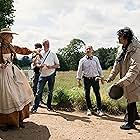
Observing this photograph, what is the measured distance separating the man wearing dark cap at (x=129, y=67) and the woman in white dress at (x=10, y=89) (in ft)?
6.14

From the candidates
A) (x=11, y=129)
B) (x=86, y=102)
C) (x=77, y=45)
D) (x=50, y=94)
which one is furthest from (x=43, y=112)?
(x=77, y=45)

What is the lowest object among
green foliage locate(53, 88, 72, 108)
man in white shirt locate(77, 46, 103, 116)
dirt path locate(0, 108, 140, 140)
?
dirt path locate(0, 108, 140, 140)

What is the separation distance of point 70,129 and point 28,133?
0.97m

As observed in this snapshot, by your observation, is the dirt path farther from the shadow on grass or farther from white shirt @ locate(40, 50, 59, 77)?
white shirt @ locate(40, 50, 59, 77)

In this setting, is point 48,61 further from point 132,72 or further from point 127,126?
point 132,72

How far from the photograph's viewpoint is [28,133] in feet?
23.2

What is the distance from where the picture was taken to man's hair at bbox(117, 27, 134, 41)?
7.24 metres

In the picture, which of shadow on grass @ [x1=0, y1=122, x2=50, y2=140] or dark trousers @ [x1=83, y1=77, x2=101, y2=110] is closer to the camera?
shadow on grass @ [x1=0, y1=122, x2=50, y2=140]

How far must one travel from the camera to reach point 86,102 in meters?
9.52

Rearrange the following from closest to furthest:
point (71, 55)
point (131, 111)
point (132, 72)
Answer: point (132, 72) < point (131, 111) < point (71, 55)

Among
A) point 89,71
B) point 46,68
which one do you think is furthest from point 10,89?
point 89,71

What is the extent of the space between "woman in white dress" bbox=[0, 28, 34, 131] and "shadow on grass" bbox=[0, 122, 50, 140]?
0.15 metres

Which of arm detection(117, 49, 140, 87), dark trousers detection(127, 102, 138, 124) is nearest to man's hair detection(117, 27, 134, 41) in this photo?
arm detection(117, 49, 140, 87)

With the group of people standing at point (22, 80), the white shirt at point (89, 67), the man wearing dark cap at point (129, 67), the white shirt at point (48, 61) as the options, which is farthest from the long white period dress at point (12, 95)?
the white shirt at point (89, 67)
